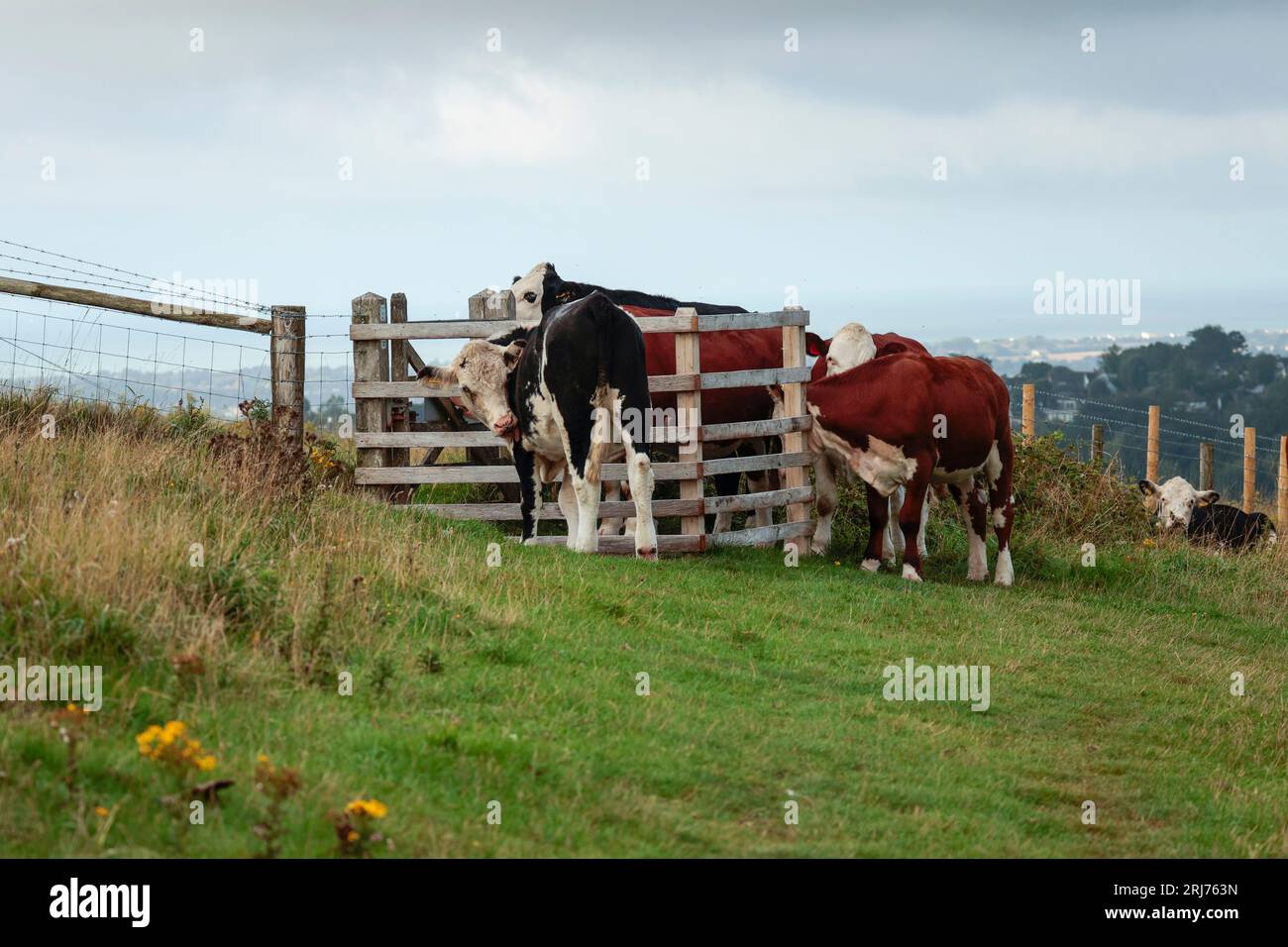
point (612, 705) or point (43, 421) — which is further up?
point (43, 421)

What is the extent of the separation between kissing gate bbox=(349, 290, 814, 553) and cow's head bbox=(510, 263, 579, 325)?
59 centimetres

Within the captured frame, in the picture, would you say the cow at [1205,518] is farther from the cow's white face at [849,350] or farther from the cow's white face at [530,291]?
the cow's white face at [530,291]

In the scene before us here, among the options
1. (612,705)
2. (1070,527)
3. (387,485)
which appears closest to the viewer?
(612,705)

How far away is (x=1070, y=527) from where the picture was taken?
1833cm

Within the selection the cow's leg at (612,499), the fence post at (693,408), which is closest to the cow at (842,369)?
the fence post at (693,408)

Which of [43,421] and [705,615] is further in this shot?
[43,421]

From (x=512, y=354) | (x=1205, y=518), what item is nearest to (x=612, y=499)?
(x=512, y=354)

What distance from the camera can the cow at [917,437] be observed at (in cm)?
1363

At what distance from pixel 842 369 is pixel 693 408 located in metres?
2.42

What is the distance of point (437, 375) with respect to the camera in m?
13.8

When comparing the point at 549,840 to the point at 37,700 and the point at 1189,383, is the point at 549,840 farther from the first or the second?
the point at 1189,383
